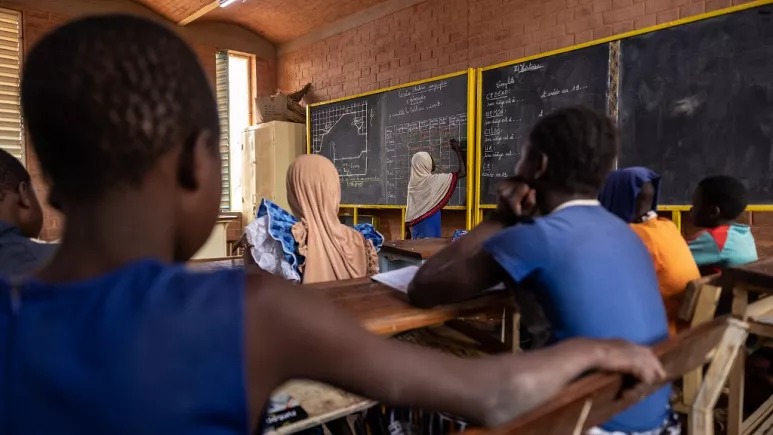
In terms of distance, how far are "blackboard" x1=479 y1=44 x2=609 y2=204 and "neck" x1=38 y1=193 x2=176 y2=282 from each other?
11.3 ft

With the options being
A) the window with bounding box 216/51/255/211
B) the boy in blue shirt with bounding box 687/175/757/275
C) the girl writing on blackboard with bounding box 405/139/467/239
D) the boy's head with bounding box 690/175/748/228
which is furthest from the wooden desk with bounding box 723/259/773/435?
the window with bounding box 216/51/255/211

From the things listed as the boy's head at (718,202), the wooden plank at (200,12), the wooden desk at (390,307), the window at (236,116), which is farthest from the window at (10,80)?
the boy's head at (718,202)

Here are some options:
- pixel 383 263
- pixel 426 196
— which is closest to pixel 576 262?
pixel 383 263

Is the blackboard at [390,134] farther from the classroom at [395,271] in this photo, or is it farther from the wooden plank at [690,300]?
the wooden plank at [690,300]

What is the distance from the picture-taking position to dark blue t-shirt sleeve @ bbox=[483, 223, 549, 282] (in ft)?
3.21

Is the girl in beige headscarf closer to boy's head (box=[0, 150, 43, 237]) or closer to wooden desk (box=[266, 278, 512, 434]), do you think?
wooden desk (box=[266, 278, 512, 434])

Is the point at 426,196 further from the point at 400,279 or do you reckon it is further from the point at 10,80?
the point at 10,80

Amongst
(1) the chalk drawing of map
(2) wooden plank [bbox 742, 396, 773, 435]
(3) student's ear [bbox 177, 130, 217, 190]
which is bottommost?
(2) wooden plank [bbox 742, 396, 773, 435]

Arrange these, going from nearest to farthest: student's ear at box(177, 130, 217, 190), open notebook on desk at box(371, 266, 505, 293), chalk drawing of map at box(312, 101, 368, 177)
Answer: student's ear at box(177, 130, 217, 190) → open notebook on desk at box(371, 266, 505, 293) → chalk drawing of map at box(312, 101, 368, 177)

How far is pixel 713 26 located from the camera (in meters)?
3.09

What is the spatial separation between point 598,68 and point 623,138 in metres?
0.55

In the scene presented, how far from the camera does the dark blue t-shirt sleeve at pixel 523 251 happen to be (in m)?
0.98

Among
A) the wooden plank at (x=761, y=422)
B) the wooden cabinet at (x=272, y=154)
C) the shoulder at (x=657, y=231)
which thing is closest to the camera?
the shoulder at (x=657, y=231)

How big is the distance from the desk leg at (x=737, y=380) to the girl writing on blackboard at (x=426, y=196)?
2.58 metres
